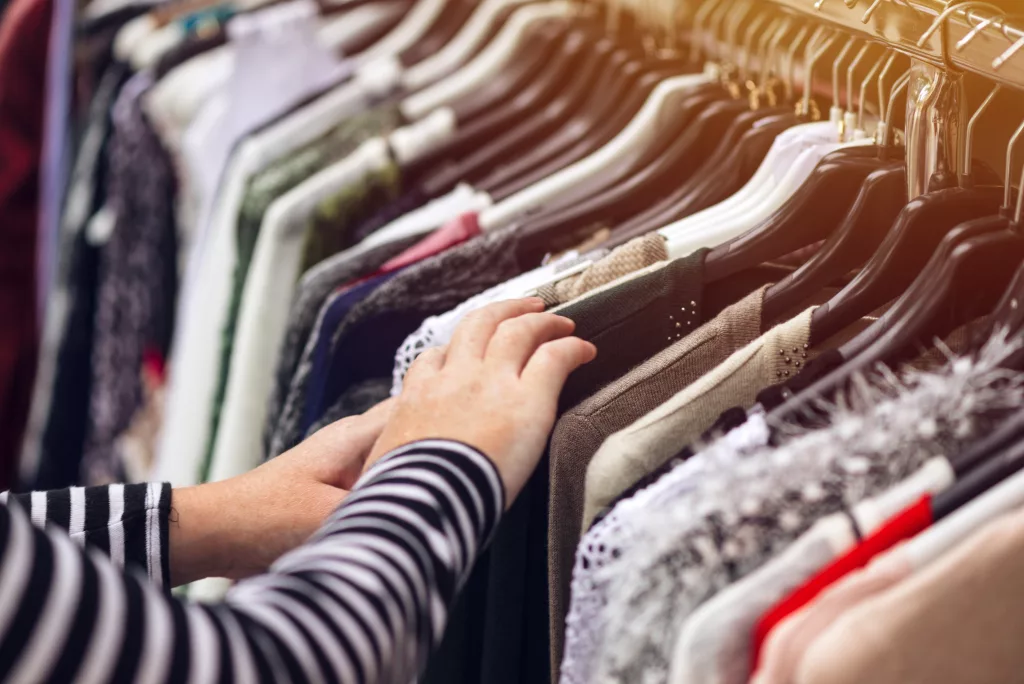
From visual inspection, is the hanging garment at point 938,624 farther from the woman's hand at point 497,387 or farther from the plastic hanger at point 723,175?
the plastic hanger at point 723,175

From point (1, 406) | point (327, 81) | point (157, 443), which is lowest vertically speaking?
point (1, 406)

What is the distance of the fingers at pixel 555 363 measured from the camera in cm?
54

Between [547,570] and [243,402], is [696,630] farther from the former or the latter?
[243,402]

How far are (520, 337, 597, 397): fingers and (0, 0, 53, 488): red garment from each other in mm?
1141

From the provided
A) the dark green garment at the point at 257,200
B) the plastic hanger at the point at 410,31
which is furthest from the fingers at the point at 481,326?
the plastic hanger at the point at 410,31

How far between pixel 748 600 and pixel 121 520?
35 cm

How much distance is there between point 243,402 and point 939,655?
64 centimetres

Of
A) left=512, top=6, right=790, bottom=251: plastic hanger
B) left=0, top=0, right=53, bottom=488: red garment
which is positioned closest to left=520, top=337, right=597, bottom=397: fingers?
left=512, top=6, right=790, bottom=251: plastic hanger

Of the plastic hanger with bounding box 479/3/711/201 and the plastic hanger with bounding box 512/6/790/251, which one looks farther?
the plastic hanger with bounding box 479/3/711/201

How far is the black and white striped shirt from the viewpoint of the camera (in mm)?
366

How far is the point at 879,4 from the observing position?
647mm

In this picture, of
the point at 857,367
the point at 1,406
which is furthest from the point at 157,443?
the point at 857,367

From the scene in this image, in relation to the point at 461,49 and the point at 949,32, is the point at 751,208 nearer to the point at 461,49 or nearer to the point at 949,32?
the point at 949,32

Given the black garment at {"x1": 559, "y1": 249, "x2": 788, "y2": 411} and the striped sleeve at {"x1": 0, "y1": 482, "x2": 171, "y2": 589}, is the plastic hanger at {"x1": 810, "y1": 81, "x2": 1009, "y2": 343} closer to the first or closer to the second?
the black garment at {"x1": 559, "y1": 249, "x2": 788, "y2": 411}
